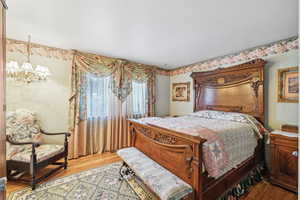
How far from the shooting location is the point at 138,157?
6.64ft

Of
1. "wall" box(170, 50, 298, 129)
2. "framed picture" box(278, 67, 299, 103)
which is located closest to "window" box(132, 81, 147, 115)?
"wall" box(170, 50, 298, 129)

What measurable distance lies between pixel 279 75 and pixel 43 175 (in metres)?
4.47

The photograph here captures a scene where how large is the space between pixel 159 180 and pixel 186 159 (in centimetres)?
38

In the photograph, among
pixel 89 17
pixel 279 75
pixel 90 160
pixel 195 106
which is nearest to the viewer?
pixel 89 17

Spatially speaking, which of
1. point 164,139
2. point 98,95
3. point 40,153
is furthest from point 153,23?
point 40,153

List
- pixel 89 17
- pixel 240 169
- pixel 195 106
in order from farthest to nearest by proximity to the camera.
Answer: pixel 195 106 < pixel 240 169 < pixel 89 17

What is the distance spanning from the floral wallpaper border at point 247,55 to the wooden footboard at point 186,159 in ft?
6.30

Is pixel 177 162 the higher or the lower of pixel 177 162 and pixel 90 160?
the higher

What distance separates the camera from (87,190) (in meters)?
1.92

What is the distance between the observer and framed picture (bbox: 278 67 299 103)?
2.20m

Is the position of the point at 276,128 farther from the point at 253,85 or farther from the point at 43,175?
the point at 43,175

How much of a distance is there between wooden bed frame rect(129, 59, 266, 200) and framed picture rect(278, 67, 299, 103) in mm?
264

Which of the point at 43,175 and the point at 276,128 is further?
the point at 276,128

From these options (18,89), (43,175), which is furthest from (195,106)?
(18,89)
